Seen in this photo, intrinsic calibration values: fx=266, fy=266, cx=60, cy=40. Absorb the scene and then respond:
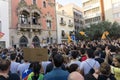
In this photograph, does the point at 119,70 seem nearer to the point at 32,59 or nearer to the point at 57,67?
the point at 57,67

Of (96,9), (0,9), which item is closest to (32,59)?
(0,9)

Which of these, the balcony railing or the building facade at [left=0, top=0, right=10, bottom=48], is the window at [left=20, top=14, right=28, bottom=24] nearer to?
the balcony railing

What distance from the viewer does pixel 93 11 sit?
67000 millimetres

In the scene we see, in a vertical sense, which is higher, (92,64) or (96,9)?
(96,9)

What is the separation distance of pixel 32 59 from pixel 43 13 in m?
40.3

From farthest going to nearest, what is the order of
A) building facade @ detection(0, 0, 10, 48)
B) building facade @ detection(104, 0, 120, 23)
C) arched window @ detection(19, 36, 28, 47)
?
building facade @ detection(104, 0, 120, 23), arched window @ detection(19, 36, 28, 47), building facade @ detection(0, 0, 10, 48)

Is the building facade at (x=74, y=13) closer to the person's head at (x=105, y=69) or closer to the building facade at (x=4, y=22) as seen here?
the building facade at (x=4, y=22)

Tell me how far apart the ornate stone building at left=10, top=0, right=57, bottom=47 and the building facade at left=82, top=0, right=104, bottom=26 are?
18484 millimetres

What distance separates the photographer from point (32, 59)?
659 centimetres

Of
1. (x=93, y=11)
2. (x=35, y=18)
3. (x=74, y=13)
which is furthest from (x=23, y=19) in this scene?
(x=93, y=11)

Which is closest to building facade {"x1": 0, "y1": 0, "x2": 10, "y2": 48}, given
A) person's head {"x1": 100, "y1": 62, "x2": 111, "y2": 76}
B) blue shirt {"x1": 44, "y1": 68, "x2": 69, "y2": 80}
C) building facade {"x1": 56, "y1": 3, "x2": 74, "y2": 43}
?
building facade {"x1": 56, "y1": 3, "x2": 74, "y2": 43}

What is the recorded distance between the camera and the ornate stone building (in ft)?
134

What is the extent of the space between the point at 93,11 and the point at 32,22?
87.8ft

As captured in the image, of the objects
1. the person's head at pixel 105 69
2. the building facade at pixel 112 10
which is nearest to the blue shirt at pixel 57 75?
the person's head at pixel 105 69
